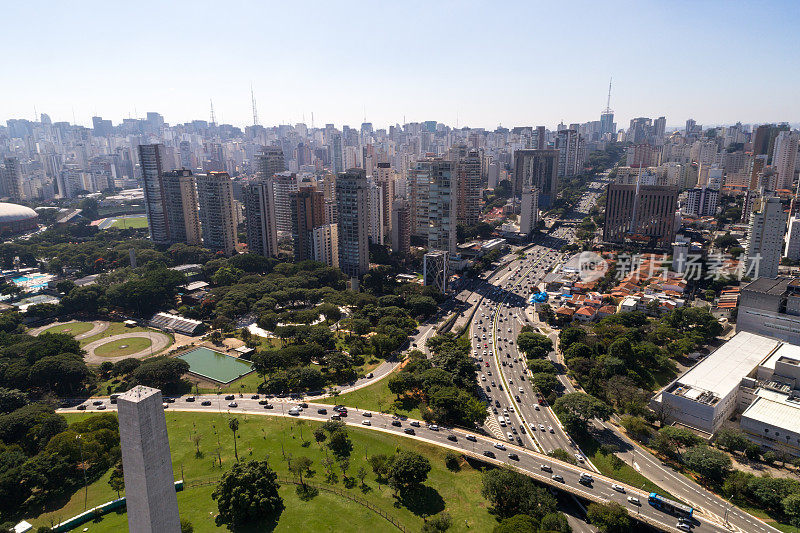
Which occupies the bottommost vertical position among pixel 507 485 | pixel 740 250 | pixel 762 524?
pixel 762 524

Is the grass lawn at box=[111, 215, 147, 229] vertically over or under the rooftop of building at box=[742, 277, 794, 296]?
under

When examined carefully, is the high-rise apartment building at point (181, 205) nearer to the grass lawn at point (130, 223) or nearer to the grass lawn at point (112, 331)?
the grass lawn at point (130, 223)

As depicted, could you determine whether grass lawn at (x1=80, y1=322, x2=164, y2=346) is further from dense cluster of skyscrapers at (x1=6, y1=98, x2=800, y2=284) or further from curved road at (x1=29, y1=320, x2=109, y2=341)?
dense cluster of skyscrapers at (x1=6, y1=98, x2=800, y2=284)

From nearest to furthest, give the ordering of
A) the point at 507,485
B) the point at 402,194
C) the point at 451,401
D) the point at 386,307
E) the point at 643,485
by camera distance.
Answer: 1. the point at 507,485
2. the point at 643,485
3. the point at 451,401
4. the point at 386,307
5. the point at 402,194

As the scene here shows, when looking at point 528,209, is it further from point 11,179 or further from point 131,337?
point 11,179

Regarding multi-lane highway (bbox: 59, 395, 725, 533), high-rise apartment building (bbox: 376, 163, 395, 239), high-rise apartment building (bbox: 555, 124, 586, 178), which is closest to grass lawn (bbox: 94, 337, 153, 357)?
multi-lane highway (bbox: 59, 395, 725, 533)

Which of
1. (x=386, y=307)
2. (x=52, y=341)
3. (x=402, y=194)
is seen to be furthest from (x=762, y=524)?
(x=402, y=194)

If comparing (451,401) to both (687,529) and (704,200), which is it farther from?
(704,200)
